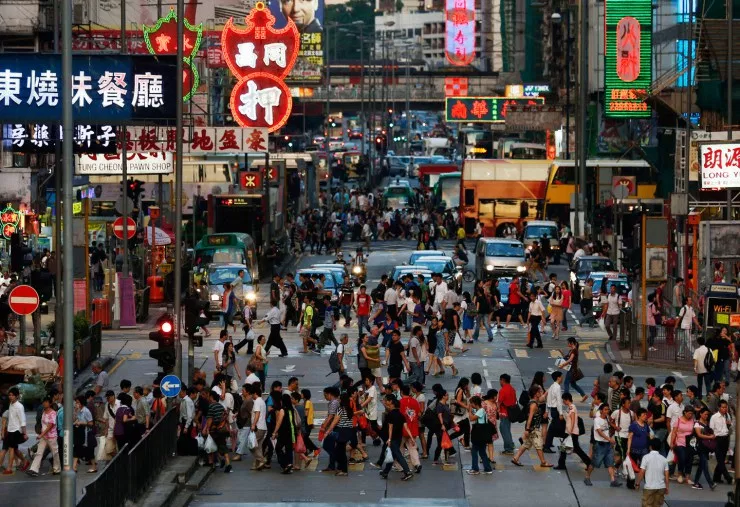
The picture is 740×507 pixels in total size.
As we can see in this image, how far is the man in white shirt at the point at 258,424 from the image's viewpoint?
87.5ft

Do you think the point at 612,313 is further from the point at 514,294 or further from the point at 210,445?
the point at 210,445

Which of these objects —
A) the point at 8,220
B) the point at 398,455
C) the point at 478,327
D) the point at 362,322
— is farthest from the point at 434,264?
the point at 398,455

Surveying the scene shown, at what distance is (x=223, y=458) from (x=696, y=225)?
20.7 metres

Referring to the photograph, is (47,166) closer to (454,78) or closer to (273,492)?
(273,492)

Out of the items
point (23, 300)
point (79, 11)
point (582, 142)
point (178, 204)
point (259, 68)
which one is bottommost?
point (23, 300)

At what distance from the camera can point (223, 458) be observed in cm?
2689

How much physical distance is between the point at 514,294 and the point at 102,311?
1075cm

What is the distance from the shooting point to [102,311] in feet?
148

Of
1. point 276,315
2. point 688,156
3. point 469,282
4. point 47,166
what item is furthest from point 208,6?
point 276,315

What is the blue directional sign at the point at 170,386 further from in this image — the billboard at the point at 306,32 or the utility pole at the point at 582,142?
the billboard at the point at 306,32

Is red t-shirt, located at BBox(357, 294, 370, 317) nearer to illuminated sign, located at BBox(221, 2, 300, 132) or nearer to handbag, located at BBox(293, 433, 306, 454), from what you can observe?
handbag, located at BBox(293, 433, 306, 454)

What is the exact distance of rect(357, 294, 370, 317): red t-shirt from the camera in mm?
41594

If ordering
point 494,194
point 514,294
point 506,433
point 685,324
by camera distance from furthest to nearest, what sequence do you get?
point 494,194
point 514,294
point 685,324
point 506,433

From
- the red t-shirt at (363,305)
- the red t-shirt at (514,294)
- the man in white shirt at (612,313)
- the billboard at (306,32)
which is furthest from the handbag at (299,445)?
the billboard at (306,32)
